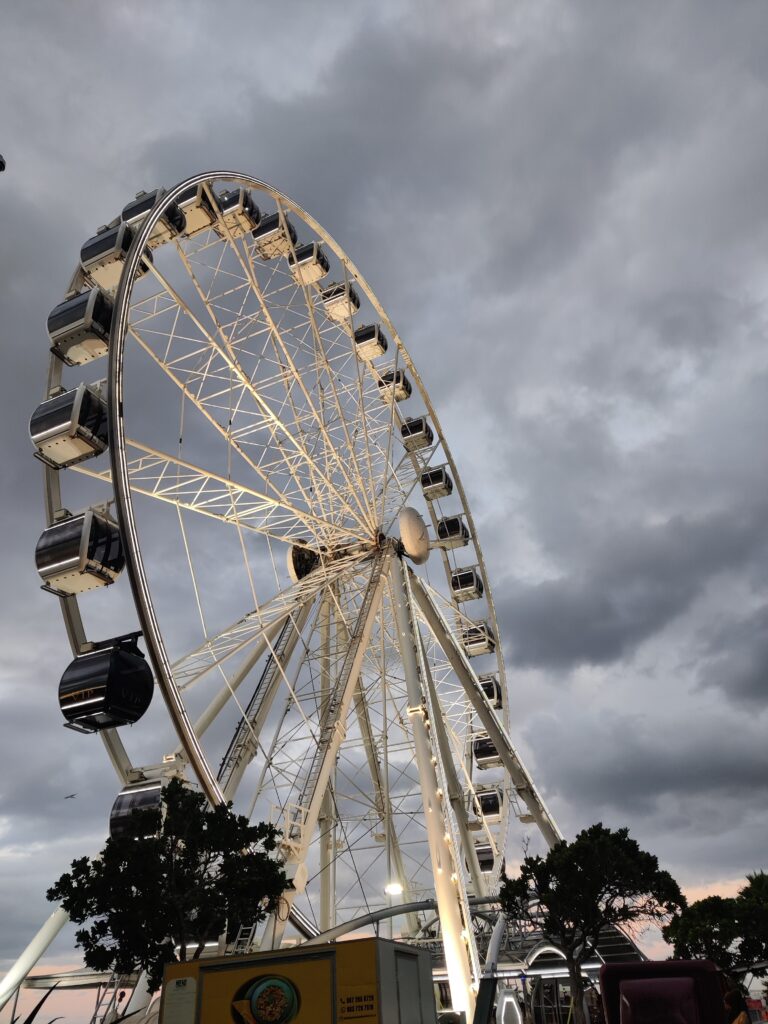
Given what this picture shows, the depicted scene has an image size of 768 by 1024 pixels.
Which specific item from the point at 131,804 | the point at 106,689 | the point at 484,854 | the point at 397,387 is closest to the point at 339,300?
the point at 397,387

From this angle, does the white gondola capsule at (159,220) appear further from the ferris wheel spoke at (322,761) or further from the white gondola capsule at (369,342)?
the ferris wheel spoke at (322,761)

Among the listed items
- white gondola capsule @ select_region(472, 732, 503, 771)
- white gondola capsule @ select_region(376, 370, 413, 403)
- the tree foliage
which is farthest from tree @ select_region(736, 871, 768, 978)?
white gondola capsule @ select_region(376, 370, 413, 403)

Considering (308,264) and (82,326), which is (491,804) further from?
(82,326)

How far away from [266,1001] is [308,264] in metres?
21.3

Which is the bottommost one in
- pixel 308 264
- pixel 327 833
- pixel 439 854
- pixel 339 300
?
pixel 439 854

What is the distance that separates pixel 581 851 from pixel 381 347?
1693cm

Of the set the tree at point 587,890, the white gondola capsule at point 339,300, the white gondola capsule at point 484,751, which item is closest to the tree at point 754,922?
the tree at point 587,890

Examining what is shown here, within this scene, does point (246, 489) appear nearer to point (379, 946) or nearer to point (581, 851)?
point (581, 851)

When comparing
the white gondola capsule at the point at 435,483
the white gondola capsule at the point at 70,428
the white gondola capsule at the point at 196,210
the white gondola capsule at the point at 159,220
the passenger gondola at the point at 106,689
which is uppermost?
the white gondola capsule at the point at 435,483

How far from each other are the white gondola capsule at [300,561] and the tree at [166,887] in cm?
1070

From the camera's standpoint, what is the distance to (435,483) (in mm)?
32281

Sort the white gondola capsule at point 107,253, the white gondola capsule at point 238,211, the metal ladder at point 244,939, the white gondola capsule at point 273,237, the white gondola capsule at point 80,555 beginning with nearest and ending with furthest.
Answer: the white gondola capsule at point 80,555, the metal ladder at point 244,939, the white gondola capsule at point 107,253, the white gondola capsule at point 238,211, the white gondola capsule at point 273,237

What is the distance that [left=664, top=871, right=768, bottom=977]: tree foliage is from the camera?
88.7ft

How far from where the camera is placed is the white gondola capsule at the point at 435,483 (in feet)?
106
